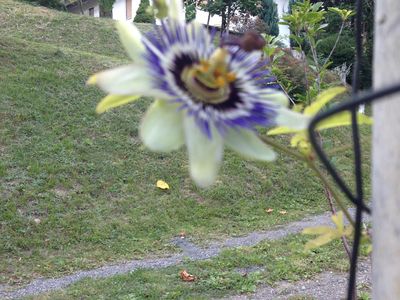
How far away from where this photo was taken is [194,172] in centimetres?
39

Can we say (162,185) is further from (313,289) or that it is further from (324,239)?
(324,239)

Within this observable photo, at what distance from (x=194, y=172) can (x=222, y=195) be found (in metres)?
5.47

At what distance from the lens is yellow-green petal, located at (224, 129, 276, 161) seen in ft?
1.37

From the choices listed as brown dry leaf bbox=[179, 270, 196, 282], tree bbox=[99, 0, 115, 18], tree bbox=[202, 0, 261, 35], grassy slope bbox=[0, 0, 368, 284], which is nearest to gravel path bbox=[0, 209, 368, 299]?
grassy slope bbox=[0, 0, 368, 284]

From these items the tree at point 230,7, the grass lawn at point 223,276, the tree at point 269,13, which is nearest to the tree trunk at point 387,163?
the grass lawn at point 223,276

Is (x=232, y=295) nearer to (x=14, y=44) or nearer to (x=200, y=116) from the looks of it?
(x=200, y=116)

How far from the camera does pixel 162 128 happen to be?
0.40m

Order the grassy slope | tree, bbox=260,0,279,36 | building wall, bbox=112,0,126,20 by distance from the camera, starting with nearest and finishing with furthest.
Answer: the grassy slope
tree, bbox=260,0,279,36
building wall, bbox=112,0,126,20

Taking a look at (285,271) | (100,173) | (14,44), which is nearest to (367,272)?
(285,271)

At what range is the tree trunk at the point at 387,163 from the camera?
1.11 ft

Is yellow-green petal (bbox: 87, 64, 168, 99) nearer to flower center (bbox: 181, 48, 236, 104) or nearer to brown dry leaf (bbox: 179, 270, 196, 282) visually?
flower center (bbox: 181, 48, 236, 104)

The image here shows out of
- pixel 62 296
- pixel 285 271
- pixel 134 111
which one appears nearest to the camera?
pixel 62 296

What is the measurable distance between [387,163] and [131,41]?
0.65ft

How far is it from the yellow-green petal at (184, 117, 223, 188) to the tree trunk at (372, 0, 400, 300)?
0.34ft
